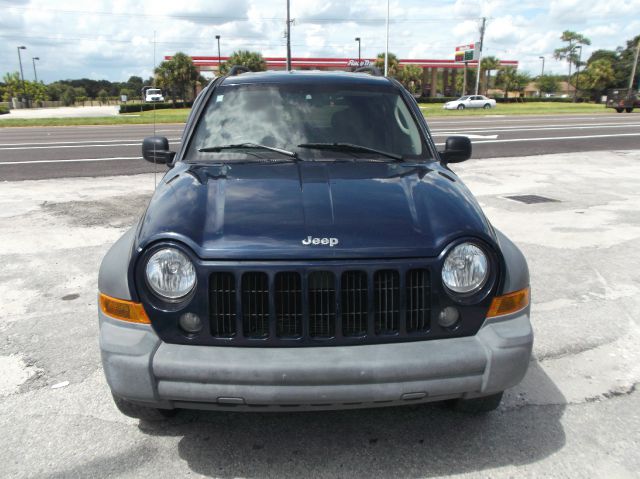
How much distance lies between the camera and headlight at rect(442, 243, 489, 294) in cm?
244

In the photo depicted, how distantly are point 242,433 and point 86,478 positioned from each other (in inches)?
29.7

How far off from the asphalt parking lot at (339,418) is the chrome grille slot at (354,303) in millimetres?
705

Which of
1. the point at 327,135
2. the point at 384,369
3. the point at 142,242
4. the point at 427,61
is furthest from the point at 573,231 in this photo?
the point at 427,61

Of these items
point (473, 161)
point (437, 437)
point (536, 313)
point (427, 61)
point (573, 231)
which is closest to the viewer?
point (437, 437)

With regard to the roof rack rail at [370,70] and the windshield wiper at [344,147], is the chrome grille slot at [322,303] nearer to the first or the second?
the windshield wiper at [344,147]

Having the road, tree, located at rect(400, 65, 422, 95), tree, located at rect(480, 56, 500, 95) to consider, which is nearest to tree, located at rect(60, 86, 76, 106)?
tree, located at rect(400, 65, 422, 95)

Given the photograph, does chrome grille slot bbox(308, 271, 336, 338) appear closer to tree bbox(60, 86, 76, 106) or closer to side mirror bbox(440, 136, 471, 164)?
side mirror bbox(440, 136, 471, 164)

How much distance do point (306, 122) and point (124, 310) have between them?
1.77m

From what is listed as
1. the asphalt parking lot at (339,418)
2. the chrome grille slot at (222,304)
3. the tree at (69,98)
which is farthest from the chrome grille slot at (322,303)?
the tree at (69,98)

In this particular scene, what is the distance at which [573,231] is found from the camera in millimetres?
6898

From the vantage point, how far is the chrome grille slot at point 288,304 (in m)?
2.35

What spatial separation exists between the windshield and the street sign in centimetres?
6997

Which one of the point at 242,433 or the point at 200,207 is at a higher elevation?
the point at 200,207

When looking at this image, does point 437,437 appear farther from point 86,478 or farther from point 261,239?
point 86,478
